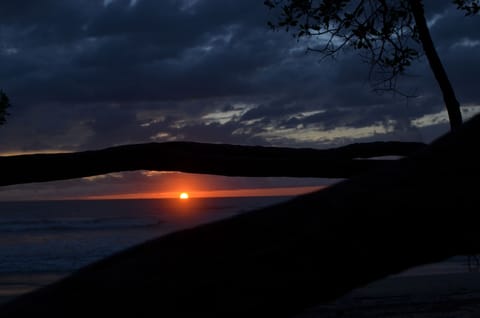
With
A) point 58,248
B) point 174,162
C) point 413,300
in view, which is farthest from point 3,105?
point 58,248

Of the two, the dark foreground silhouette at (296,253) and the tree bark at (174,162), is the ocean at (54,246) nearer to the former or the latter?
the tree bark at (174,162)

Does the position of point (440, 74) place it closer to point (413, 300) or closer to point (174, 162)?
point (174, 162)

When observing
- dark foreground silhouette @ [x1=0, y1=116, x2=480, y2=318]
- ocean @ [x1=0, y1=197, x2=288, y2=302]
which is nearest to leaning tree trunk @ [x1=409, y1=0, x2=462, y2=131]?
dark foreground silhouette @ [x1=0, y1=116, x2=480, y2=318]

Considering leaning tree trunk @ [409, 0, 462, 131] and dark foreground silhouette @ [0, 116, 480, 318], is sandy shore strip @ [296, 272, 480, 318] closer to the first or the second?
leaning tree trunk @ [409, 0, 462, 131]

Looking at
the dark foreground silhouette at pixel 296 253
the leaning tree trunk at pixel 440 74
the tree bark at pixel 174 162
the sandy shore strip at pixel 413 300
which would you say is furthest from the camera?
the sandy shore strip at pixel 413 300

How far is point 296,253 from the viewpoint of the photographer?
1065mm

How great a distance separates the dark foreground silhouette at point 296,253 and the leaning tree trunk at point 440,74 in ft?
13.1

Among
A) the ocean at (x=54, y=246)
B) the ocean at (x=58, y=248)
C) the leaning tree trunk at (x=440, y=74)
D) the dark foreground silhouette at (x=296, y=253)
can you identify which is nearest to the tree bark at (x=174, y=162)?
the leaning tree trunk at (x=440, y=74)

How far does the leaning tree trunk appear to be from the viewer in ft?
16.3

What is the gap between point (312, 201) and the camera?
112cm

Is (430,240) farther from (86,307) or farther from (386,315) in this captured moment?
(386,315)

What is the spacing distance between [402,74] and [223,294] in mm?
6068

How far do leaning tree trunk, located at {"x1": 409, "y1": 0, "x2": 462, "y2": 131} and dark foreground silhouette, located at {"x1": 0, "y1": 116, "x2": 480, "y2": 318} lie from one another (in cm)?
400

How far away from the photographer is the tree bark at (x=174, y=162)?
384 centimetres
